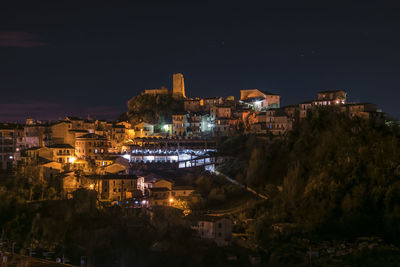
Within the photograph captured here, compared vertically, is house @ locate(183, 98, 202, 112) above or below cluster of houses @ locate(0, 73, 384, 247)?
above

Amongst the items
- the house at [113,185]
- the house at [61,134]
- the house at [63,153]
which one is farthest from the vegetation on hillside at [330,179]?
the house at [61,134]

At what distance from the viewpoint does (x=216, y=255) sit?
2392 cm

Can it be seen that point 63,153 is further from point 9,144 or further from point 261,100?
point 261,100

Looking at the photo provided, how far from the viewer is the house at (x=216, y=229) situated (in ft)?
82.1

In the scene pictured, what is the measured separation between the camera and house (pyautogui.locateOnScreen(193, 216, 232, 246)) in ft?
82.1

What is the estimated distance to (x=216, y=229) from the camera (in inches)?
988

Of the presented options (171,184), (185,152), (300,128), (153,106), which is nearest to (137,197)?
(171,184)

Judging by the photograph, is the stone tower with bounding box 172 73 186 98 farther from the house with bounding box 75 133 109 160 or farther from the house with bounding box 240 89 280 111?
the house with bounding box 75 133 109 160

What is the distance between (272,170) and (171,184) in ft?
25.7

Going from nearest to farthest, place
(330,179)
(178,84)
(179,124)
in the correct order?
(330,179) < (179,124) < (178,84)

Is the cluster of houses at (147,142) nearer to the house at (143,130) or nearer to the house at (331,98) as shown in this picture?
the house at (331,98)

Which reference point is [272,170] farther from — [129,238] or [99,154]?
[99,154]

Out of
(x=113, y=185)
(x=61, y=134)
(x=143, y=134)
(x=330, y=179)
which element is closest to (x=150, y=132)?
(x=143, y=134)

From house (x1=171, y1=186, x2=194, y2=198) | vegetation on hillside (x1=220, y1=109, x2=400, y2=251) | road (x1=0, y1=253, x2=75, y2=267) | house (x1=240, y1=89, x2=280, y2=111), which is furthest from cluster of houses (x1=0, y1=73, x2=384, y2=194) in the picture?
road (x1=0, y1=253, x2=75, y2=267)
